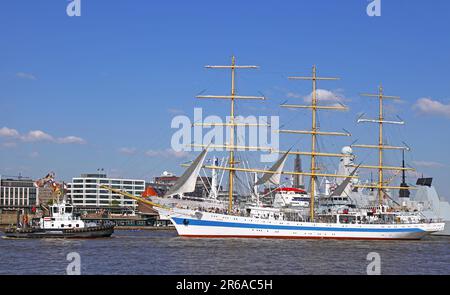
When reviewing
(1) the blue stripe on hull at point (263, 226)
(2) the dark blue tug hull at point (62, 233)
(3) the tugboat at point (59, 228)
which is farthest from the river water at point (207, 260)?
(1) the blue stripe on hull at point (263, 226)

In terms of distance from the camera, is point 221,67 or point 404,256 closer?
point 404,256

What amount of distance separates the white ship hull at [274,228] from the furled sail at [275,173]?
604 cm

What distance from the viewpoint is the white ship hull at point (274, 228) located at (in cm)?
8612

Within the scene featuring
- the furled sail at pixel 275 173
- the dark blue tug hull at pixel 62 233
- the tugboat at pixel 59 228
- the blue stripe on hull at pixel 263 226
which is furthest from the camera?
the furled sail at pixel 275 173

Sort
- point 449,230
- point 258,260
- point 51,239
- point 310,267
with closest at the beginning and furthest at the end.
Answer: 1. point 310,267
2. point 258,260
3. point 51,239
4. point 449,230

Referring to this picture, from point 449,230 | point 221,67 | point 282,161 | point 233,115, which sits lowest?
point 449,230

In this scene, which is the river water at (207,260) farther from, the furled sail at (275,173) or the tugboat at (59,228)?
the furled sail at (275,173)

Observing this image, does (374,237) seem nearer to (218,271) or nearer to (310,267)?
(310,267)

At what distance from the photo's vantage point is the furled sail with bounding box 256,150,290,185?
9244 centimetres

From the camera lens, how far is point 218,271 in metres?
44.1

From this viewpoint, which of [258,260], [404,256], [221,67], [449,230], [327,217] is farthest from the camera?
[449,230]

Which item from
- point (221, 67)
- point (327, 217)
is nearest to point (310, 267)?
point (221, 67)

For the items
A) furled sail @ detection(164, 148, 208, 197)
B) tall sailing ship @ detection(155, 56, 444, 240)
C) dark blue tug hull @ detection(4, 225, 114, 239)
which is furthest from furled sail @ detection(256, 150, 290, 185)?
dark blue tug hull @ detection(4, 225, 114, 239)
